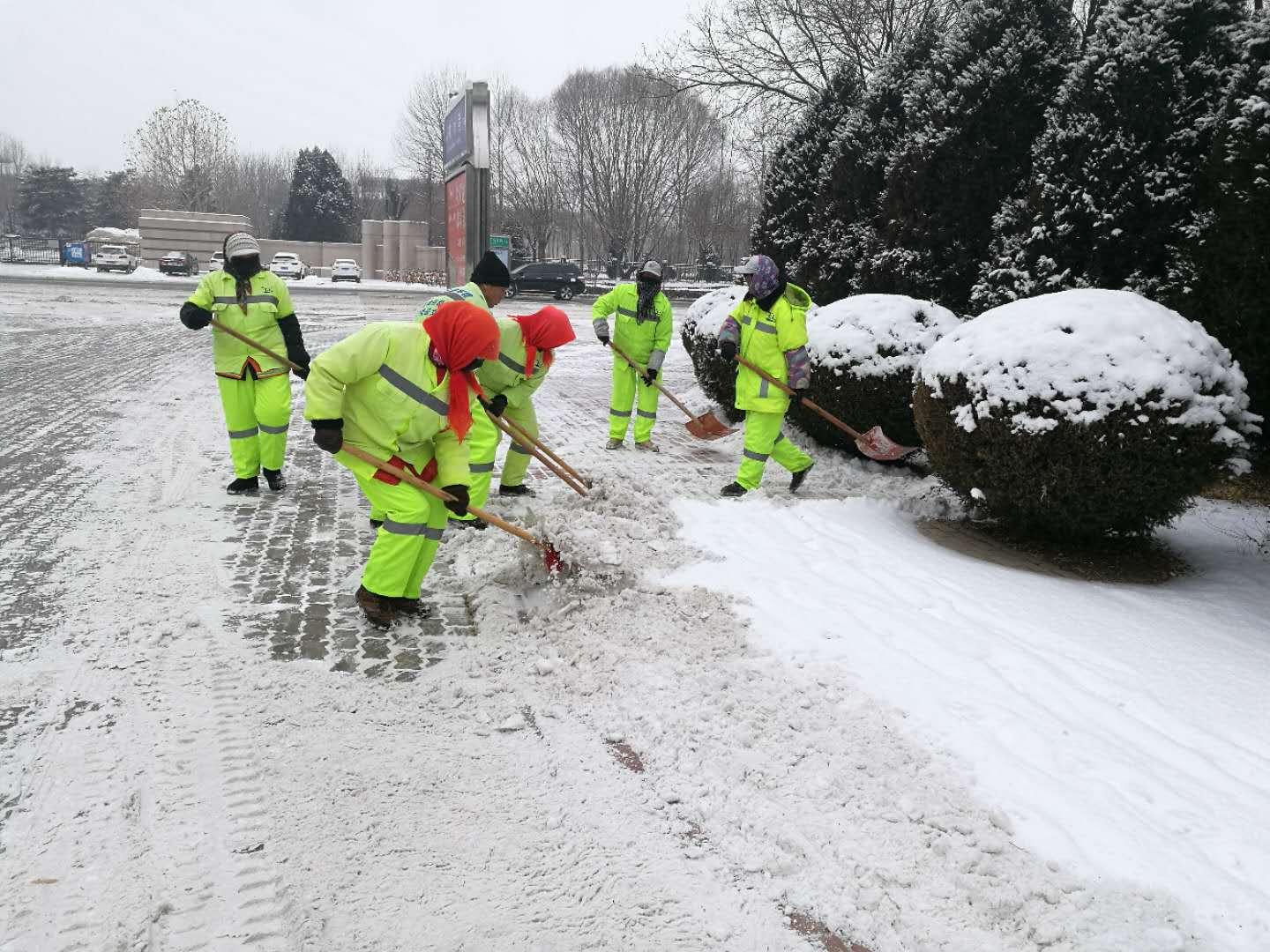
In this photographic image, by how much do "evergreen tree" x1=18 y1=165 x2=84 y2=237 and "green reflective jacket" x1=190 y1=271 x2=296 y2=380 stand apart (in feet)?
274

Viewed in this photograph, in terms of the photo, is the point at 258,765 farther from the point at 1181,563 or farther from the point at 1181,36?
the point at 1181,36

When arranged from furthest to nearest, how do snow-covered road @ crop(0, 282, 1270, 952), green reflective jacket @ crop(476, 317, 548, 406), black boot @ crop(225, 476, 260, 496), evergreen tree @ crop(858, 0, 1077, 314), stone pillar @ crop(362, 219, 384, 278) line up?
stone pillar @ crop(362, 219, 384, 278), evergreen tree @ crop(858, 0, 1077, 314), black boot @ crop(225, 476, 260, 496), green reflective jacket @ crop(476, 317, 548, 406), snow-covered road @ crop(0, 282, 1270, 952)

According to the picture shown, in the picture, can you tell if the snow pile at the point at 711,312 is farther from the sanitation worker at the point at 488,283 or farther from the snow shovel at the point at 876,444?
the sanitation worker at the point at 488,283

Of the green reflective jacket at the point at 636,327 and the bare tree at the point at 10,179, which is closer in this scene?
the green reflective jacket at the point at 636,327

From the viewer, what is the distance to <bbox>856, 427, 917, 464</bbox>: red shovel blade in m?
7.48

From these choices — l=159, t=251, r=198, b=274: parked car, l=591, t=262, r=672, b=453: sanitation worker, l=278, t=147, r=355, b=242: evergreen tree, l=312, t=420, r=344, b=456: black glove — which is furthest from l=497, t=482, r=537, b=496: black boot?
l=278, t=147, r=355, b=242: evergreen tree

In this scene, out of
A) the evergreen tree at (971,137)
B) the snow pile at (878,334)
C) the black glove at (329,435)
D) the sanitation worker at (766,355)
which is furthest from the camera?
the evergreen tree at (971,137)

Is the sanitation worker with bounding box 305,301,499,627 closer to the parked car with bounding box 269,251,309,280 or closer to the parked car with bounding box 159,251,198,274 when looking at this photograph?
the parked car with bounding box 159,251,198,274

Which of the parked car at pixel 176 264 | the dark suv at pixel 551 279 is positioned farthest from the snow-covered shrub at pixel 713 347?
the parked car at pixel 176 264

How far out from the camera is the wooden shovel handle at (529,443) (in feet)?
20.3

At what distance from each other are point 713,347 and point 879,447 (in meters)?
2.86

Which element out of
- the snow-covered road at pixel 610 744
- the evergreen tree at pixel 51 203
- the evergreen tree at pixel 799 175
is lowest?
the snow-covered road at pixel 610 744

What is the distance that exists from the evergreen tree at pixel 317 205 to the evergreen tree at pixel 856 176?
5962 cm

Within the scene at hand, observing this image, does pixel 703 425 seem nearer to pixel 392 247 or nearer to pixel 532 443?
pixel 532 443
